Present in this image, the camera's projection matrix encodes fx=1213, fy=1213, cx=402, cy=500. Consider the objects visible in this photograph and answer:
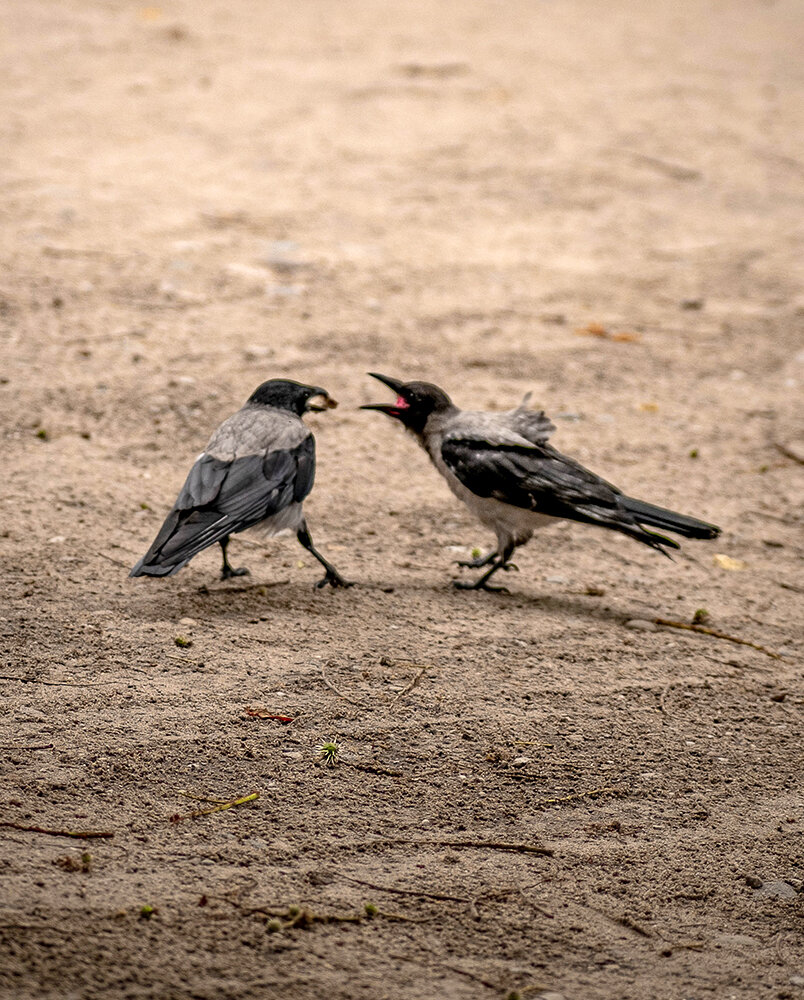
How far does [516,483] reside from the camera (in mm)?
4707

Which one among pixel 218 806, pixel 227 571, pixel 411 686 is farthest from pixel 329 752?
pixel 227 571

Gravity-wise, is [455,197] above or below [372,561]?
above

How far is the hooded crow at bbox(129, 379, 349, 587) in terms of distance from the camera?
411 centimetres

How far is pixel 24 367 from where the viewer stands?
608cm

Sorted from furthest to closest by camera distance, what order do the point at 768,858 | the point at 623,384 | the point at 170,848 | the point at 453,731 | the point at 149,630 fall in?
the point at 623,384 < the point at 149,630 < the point at 453,731 < the point at 768,858 < the point at 170,848

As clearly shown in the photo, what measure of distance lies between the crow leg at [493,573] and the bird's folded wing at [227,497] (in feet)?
2.37

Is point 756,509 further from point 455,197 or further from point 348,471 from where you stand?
point 455,197

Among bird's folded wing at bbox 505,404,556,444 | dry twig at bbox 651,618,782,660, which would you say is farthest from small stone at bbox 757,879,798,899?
bird's folded wing at bbox 505,404,556,444

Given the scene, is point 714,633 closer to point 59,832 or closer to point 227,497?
point 227,497

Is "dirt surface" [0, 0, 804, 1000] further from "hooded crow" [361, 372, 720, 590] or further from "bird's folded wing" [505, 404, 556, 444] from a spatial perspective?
"bird's folded wing" [505, 404, 556, 444]

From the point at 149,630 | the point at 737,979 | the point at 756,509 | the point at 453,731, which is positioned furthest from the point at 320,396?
the point at 737,979

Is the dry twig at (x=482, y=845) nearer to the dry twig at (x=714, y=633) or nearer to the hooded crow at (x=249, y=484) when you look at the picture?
the hooded crow at (x=249, y=484)

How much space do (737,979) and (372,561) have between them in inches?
95.7

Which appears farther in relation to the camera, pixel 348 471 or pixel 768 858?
pixel 348 471
